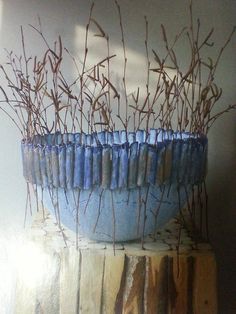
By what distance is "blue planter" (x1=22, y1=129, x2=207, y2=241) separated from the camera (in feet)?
2.13

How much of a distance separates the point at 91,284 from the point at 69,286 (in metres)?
0.03

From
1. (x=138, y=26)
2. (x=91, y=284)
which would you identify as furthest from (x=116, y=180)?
(x=138, y=26)

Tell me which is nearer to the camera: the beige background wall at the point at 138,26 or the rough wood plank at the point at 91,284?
the rough wood plank at the point at 91,284

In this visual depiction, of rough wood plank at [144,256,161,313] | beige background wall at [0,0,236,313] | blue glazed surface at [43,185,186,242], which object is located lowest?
rough wood plank at [144,256,161,313]

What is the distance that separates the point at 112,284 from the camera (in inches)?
27.1

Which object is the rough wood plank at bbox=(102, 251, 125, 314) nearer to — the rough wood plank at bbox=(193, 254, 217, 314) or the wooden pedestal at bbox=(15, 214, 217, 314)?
the wooden pedestal at bbox=(15, 214, 217, 314)

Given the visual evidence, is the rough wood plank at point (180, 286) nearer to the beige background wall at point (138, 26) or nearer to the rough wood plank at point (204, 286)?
the rough wood plank at point (204, 286)

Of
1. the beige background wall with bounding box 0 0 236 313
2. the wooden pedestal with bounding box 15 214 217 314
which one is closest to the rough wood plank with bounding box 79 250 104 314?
the wooden pedestal with bounding box 15 214 217 314

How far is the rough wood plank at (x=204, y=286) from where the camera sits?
70 centimetres

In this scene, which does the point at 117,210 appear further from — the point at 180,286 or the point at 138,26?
the point at 138,26

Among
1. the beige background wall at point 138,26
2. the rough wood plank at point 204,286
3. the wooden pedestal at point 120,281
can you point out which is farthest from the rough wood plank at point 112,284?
the beige background wall at point 138,26

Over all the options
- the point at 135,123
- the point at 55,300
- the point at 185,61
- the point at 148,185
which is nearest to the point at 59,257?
the point at 55,300

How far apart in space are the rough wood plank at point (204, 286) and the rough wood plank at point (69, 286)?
0.16m

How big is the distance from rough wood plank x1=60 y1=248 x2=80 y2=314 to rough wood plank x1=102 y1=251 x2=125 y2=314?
39 mm
